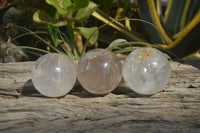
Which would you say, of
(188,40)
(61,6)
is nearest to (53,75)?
(61,6)

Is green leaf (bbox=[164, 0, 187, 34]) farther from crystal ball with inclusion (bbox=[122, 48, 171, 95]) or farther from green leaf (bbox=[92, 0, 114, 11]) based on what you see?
crystal ball with inclusion (bbox=[122, 48, 171, 95])

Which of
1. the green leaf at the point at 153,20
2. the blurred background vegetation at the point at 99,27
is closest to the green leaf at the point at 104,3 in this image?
the blurred background vegetation at the point at 99,27

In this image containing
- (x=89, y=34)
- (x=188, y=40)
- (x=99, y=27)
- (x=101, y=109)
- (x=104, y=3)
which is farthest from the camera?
(x=104, y=3)

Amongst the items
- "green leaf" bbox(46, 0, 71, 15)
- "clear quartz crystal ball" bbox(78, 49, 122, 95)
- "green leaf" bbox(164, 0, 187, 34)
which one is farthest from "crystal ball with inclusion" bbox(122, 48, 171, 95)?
"green leaf" bbox(164, 0, 187, 34)

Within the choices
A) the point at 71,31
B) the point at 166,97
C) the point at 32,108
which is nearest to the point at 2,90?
the point at 32,108

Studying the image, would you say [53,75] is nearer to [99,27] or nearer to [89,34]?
[99,27]

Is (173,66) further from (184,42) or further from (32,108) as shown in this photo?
(32,108)
